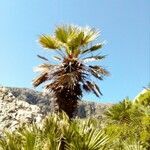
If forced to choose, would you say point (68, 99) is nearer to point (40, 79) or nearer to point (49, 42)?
point (40, 79)

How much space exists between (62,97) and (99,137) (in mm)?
7783

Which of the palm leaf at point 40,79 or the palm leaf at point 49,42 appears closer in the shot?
the palm leaf at point 40,79

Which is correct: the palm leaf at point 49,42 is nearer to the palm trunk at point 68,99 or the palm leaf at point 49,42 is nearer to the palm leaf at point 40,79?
the palm leaf at point 40,79

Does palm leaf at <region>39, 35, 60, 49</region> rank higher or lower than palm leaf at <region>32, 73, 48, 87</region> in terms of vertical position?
higher

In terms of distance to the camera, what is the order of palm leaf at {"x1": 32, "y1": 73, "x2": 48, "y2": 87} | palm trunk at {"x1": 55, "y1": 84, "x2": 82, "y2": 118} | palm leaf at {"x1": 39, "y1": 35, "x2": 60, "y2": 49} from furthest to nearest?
1. palm leaf at {"x1": 39, "y1": 35, "x2": 60, "y2": 49}
2. palm leaf at {"x1": 32, "y1": 73, "x2": 48, "y2": 87}
3. palm trunk at {"x1": 55, "y1": 84, "x2": 82, "y2": 118}

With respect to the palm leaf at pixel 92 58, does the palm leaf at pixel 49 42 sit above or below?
above

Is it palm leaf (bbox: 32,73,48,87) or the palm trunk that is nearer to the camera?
the palm trunk

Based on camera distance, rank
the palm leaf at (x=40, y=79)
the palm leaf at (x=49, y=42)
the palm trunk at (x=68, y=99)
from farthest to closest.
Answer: the palm leaf at (x=49, y=42), the palm leaf at (x=40, y=79), the palm trunk at (x=68, y=99)

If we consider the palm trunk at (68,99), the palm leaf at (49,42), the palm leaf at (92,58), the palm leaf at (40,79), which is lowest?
the palm trunk at (68,99)

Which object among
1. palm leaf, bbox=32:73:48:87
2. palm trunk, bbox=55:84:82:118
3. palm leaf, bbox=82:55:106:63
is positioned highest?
palm leaf, bbox=82:55:106:63

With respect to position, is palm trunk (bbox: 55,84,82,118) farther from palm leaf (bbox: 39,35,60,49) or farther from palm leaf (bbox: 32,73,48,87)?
palm leaf (bbox: 39,35,60,49)

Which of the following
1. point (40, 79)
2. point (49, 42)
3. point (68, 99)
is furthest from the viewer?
point (49, 42)

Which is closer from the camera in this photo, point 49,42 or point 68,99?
point 68,99

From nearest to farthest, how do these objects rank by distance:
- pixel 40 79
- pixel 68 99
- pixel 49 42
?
pixel 68 99, pixel 40 79, pixel 49 42
